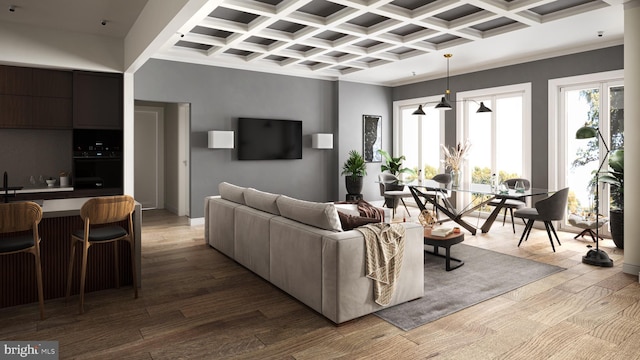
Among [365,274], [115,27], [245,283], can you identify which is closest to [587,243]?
[365,274]

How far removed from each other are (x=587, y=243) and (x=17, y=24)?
7.68 m

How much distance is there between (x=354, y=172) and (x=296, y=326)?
563 cm

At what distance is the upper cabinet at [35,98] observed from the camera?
16.5ft

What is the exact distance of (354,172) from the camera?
8.41 meters

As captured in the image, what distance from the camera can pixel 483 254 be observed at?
16.3 feet

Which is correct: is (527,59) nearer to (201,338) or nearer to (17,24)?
(201,338)

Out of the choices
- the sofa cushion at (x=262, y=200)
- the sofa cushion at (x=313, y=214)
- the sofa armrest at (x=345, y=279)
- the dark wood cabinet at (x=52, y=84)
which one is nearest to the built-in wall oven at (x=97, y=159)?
the dark wood cabinet at (x=52, y=84)

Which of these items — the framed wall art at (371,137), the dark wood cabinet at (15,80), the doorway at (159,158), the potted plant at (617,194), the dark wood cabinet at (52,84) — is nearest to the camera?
the potted plant at (617,194)

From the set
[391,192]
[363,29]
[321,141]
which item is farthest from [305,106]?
[363,29]

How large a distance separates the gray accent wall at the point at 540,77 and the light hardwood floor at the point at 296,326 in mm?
2814

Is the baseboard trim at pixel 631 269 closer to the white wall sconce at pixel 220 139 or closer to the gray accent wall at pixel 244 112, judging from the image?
the gray accent wall at pixel 244 112

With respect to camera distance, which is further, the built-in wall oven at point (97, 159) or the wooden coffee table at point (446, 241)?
the built-in wall oven at point (97, 159)

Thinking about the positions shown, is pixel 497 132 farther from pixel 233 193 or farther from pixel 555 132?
pixel 233 193

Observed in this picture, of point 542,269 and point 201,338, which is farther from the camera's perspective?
point 542,269
